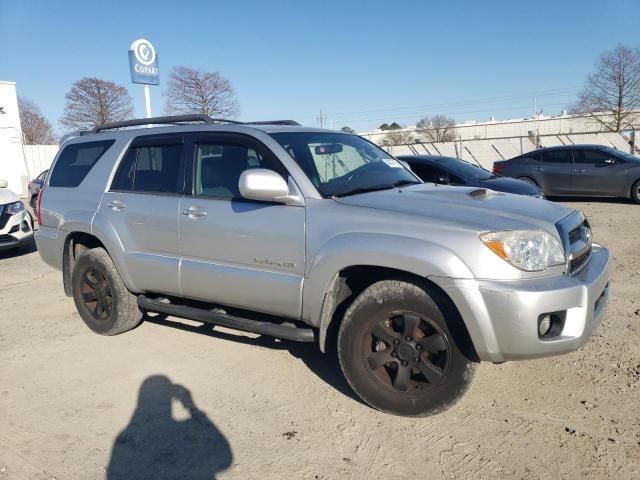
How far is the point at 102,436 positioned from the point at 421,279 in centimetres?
218

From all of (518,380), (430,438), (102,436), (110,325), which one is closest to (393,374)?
(430,438)

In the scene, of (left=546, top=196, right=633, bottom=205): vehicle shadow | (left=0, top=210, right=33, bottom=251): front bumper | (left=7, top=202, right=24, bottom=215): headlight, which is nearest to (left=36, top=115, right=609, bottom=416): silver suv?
(left=0, top=210, right=33, bottom=251): front bumper

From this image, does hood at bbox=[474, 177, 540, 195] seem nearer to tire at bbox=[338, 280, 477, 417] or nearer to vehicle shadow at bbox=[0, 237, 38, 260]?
tire at bbox=[338, 280, 477, 417]

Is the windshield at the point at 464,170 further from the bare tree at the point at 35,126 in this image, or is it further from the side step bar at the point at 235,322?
the bare tree at the point at 35,126

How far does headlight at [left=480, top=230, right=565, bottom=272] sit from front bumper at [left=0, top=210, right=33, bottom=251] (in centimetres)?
826

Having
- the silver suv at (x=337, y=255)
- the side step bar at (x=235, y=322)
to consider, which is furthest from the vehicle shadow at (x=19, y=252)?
the side step bar at (x=235, y=322)

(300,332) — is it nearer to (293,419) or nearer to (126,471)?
(293,419)

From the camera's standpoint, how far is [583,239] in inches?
135

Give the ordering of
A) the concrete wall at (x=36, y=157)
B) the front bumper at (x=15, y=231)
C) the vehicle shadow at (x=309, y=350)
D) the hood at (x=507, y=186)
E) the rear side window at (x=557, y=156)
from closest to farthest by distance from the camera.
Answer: the vehicle shadow at (x=309, y=350) < the front bumper at (x=15, y=231) < the hood at (x=507, y=186) < the rear side window at (x=557, y=156) < the concrete wall at (x=36, y=157)

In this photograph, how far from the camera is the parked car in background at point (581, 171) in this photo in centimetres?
1225

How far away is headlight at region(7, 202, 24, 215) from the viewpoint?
8.65 m

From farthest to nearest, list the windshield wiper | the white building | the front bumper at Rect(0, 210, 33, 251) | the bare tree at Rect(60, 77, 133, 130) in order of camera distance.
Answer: the bare tree at Rect(60, 77, 133, 130) < the white building < the front bumper at Rect(0, 210, 33, 251) < the windshield wiper

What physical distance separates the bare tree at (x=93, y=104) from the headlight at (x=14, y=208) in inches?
1031

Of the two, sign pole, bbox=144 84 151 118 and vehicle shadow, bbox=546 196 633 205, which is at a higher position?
sign pole, bbox=144 84 151 118
